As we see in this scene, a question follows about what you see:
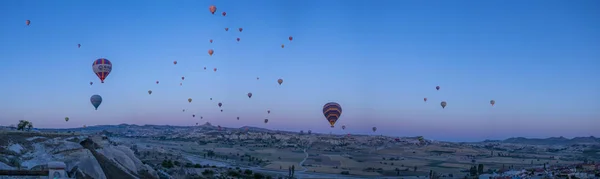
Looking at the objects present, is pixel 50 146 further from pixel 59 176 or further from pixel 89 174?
pixel 59 176

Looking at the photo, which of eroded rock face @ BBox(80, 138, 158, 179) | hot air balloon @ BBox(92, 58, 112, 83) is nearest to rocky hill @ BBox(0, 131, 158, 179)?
eroded rock face @ BBox(80, 138, 158, 179)

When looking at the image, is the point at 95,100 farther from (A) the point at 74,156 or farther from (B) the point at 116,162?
(A) the point at 74,156

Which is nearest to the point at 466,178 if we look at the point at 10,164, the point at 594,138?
the point at 10,164

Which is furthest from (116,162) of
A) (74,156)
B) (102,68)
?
(102,68)

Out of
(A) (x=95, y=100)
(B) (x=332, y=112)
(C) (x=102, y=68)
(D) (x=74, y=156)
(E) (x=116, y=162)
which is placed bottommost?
(E) (x=116, y=162)

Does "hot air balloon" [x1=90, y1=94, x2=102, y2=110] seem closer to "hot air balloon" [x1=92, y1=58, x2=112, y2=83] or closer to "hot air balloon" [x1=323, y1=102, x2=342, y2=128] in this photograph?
"hot air balloon" [x1=92, y1=58, x2=112, y2=83]
